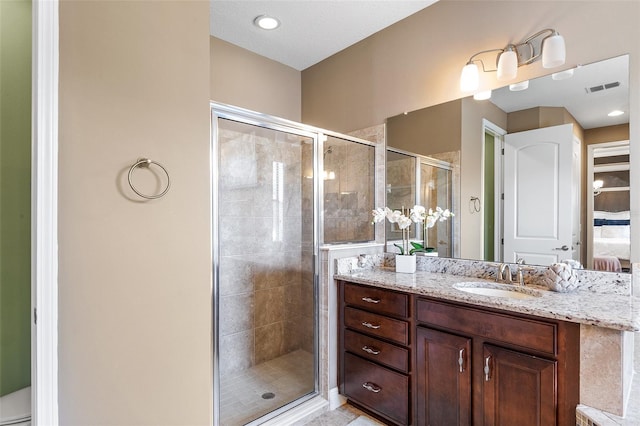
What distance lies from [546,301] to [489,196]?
0.81 m

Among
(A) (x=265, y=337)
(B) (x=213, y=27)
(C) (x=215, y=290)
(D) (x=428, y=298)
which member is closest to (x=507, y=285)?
(D) (x=428, y=298)

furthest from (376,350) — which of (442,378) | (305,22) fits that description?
(305,22)

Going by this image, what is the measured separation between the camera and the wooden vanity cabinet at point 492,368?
1323 millimetres

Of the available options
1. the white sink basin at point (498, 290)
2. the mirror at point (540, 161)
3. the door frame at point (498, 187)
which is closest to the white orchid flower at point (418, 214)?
the mirror at point (540, 161)

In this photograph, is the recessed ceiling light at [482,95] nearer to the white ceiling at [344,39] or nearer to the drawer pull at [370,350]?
the white ceiling at [344,39]

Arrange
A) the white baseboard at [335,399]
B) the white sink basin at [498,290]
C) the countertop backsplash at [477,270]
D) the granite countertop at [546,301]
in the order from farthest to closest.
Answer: the white baseboard at [335,399] → the white sink basin at [498,290] → the countertop backsplash at [477,270] → the granite countertop at [546,301]

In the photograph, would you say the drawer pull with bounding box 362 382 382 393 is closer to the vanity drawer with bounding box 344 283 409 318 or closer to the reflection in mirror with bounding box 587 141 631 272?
the vanity drawer with bounding box 344 283 409 318

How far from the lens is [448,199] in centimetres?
233

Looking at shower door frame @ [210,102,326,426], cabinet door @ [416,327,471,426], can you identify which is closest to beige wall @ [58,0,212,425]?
shower door frame @ [210,102,326,426]

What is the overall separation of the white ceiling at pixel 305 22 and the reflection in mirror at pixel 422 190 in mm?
1022

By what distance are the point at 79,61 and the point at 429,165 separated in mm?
2112

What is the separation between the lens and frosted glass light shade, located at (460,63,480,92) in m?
2.08

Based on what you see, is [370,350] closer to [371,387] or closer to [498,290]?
[371,387]

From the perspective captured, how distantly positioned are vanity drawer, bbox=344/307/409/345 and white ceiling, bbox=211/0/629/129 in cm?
150
